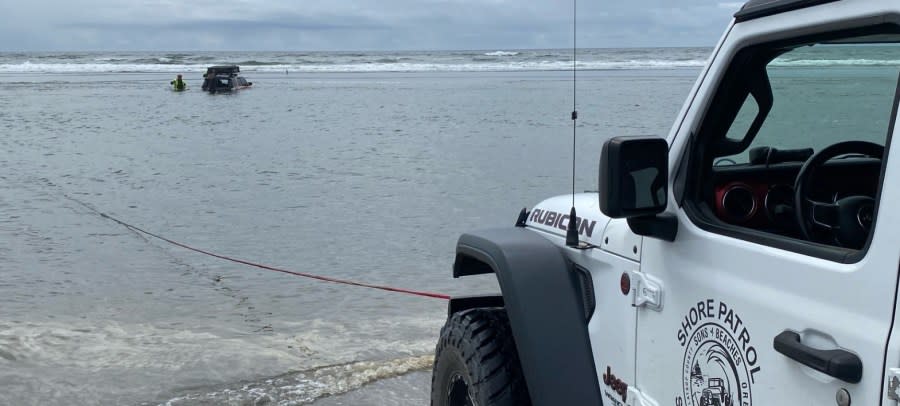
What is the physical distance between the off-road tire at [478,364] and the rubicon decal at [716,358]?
0.80 meters

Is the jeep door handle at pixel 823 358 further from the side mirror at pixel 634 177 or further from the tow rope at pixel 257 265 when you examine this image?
the tow rope at pixel 257 265

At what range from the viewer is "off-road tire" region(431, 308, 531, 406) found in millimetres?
3225

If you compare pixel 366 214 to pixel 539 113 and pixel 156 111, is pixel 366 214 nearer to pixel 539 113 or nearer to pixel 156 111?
pixel 539 113

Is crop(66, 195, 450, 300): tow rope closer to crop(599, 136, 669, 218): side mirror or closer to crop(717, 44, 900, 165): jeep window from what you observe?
crop(717, 44, 900, 165): jeep window

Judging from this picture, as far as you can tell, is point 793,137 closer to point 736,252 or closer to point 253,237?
point 736,252

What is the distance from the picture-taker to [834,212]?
89.6 inches

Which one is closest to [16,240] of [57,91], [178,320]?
[178,320]

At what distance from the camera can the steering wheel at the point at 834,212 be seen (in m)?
2.16

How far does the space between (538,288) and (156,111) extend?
2761cm

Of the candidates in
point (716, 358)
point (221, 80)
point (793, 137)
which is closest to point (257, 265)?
point (793, 137)

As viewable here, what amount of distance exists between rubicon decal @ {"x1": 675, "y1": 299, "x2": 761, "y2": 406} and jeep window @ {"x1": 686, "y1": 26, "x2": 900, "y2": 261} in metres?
0.21

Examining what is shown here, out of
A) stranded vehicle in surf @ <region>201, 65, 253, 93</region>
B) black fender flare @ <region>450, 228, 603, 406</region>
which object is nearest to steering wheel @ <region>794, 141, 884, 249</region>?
black fender flare @ <region>450, 228, 603, 406</region>

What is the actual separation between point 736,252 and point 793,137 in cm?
80

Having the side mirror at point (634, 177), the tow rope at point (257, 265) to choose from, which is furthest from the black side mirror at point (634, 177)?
the tow rope at point (257, 265)
